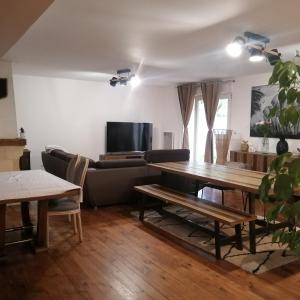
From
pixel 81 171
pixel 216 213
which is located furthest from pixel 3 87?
pixel 216 213

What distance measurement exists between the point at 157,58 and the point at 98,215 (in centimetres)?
249

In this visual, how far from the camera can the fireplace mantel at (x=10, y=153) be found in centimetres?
481

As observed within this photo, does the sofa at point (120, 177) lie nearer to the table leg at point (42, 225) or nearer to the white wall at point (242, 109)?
the table leg at point (42, 225)

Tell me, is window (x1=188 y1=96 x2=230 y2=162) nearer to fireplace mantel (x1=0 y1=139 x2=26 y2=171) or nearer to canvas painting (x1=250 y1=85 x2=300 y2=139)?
canvas painting (x1=250 y1=85 x2=300 y2=139)

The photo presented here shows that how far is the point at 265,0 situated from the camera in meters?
2.54

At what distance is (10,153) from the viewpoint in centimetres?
488

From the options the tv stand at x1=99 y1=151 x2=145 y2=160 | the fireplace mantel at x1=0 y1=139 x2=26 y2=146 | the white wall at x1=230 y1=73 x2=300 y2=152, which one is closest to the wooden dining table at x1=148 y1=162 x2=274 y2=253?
Answer: the fireplace mantel at x1=0 y1=139 x2=26 y2=146

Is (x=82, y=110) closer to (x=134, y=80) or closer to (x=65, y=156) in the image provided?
(x=134, y=80)

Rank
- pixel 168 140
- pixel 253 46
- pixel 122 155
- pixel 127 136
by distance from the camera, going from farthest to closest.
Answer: pixel 168 140 < pixel 127 136 < pixel 122 155 < pixel 253 46

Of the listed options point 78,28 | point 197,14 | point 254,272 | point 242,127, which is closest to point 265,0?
point 197,14

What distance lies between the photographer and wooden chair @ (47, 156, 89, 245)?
3.08 meters

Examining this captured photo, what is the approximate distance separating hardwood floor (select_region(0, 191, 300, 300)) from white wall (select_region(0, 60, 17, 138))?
243 cm

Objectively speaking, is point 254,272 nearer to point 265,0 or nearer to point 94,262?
point 94,262

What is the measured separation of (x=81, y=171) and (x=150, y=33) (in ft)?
5.65
